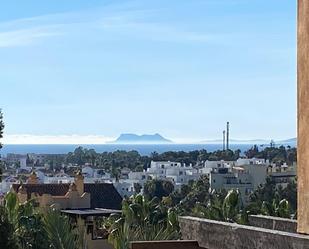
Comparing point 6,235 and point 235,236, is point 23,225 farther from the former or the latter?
point 235,236

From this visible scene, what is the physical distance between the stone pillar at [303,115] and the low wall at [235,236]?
134mm

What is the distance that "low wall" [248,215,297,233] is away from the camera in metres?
5.24

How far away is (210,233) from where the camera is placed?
477 cm

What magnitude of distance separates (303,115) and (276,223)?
1.50 meters

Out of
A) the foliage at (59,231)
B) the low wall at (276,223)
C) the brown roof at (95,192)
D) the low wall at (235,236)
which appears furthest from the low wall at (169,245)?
the brown roof at (95,192)

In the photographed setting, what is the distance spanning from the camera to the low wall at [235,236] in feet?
13.0

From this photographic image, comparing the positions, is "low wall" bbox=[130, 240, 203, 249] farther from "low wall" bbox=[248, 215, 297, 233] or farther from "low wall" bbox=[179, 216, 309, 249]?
"low wall" bbox=[248, 215, 297, 233]

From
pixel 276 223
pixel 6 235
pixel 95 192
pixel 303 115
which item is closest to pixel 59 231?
pixel 276 223

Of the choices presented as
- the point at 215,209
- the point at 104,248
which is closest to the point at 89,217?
the point at 104,248

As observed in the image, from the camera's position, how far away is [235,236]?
447 cm

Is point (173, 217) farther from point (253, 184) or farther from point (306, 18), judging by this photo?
point (253, 184)

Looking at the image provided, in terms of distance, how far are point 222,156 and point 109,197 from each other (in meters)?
96.9

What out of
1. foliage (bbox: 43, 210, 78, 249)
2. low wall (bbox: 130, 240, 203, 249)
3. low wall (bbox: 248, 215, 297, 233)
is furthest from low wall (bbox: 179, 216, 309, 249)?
foliage (bbox: 43, 210, 78, 249)

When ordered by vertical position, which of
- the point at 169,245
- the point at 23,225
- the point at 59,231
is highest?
the point at 169,245
